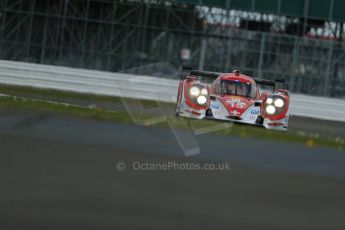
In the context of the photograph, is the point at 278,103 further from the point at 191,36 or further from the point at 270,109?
the point at 191,36

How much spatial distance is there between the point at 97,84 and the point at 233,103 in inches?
320

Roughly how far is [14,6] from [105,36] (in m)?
3.21

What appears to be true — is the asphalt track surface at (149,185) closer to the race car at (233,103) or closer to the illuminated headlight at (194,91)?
the race car at (233,103)

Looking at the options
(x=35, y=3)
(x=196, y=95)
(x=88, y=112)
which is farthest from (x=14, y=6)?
(x=196, y=95)

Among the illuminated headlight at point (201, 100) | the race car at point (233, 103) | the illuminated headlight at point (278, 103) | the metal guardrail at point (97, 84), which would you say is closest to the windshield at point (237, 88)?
the race car at point (233, 103)

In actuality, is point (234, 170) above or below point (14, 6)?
below

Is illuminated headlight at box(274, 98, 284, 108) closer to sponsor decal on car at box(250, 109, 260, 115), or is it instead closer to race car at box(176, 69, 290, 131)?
race car at box(176, 69, 290, 131)

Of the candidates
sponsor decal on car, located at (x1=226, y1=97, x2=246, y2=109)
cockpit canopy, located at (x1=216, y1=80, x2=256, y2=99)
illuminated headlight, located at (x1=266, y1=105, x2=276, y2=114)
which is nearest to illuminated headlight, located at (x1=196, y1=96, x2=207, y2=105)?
sponsor decal on car, located at (x1=226, y1=97, x2=246, y2=109)

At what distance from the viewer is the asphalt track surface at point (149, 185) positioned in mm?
5121

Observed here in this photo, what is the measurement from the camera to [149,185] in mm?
6344

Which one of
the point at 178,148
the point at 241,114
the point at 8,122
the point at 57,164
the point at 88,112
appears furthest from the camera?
the point at 88,112

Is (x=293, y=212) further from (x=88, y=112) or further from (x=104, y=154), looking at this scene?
(x=88, y=112)

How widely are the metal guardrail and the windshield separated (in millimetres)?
6375

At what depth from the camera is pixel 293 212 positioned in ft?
19.2
